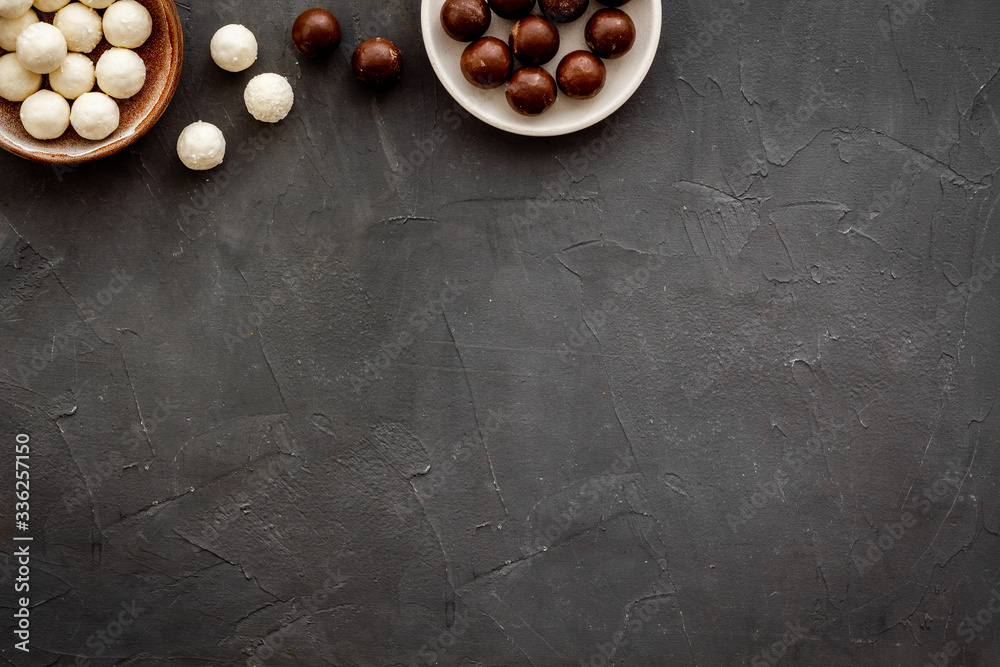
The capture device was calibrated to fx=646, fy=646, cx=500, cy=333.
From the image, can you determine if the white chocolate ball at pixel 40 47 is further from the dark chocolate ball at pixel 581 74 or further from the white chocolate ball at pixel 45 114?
the dark chocolate ball at pixel 581 74

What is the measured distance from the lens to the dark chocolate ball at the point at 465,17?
164 centimetres

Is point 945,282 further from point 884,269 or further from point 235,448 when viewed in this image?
point 235,448

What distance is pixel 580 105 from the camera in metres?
1.74

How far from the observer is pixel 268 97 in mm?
1718

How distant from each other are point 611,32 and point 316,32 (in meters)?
0.77

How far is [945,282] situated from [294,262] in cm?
185

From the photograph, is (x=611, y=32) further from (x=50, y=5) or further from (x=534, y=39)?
(x=50, y=5)

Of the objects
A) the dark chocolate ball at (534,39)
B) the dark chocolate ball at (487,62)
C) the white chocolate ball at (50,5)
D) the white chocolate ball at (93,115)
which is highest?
the white chocolate ball at (50,5)

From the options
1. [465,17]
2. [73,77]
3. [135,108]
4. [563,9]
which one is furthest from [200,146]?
[563,9]

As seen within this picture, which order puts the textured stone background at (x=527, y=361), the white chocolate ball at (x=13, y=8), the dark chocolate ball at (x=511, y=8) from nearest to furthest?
the white chocolate ball at (x=13, y=8) < the dark chocolate ball at (x=511, y=8) < the textured stone background at (x=527, y=361)

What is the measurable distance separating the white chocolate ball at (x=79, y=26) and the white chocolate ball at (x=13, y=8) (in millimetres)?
71

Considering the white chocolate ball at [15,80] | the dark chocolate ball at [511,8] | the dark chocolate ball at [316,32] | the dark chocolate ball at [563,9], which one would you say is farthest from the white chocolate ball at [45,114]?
the dark chocolate ball at [563,9]

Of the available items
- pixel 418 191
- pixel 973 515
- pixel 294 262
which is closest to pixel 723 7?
pixel 418 191

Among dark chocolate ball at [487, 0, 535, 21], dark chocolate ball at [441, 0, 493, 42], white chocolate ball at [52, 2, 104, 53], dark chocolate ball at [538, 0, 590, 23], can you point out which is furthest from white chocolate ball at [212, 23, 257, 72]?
dark chocolate ball at [538, 0, 590, 23]
